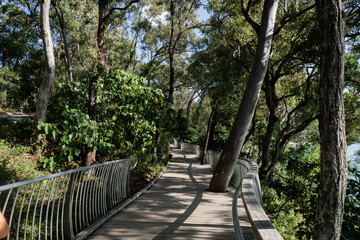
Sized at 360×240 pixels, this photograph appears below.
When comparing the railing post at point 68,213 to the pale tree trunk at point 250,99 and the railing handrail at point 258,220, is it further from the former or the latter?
the pale tree trunk at point 250,99

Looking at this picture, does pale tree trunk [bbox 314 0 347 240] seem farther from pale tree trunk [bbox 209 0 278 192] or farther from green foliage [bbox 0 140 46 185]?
green foliage [bbox 0 140 46 185]

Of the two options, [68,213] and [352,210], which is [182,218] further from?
[352,210]

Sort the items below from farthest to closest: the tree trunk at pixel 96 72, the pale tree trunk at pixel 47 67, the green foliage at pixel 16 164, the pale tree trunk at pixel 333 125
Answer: the pale tree trunk at pixel 47 67 → the tree trunk at pixel 96 72 → the green foliage at pixel 16 164 → the pale tree trunk at pixel 333 125

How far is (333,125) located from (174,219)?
321 centimetres

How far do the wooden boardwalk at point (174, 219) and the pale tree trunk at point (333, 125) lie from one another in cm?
116

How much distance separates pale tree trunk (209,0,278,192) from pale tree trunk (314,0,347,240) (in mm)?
4196

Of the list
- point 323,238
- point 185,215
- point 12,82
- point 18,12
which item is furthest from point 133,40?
point 323,238

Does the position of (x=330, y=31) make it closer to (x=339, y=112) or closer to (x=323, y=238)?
(x=339, y=112)

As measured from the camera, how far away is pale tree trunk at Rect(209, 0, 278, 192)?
7.81 m

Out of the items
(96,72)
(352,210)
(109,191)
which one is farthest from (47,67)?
(352,210)

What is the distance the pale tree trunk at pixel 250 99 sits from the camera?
25.6 ft

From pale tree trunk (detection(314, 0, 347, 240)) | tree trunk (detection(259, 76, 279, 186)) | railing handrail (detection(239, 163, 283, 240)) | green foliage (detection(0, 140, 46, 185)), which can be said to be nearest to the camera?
railing handrail (detection(239, 163, 283, 240))

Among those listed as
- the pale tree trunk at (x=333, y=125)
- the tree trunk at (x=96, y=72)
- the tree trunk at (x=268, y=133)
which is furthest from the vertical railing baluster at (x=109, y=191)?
the tree trunk at (x=268, y=133)

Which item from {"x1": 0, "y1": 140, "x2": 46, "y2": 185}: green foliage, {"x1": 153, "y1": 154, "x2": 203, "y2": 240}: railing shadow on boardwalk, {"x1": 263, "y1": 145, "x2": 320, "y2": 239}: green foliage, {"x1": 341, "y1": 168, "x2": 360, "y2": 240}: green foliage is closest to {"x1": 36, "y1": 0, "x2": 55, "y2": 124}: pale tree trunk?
{"x1": 0, "y1": 140, "x2": 46, "y2": 185}: green foliage
